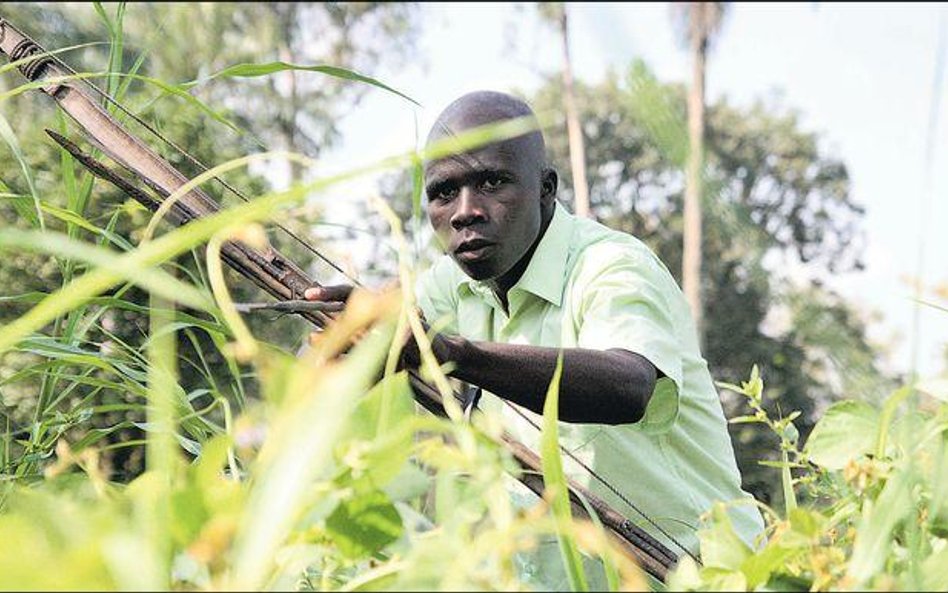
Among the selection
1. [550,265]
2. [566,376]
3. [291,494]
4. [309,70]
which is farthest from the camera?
[550,265]

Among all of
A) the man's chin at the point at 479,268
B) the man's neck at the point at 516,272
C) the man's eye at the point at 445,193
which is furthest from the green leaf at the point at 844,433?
the man's neck at the point at 516,272

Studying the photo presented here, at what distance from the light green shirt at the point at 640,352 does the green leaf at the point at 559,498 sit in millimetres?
1030

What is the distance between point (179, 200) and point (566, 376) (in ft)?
1.62

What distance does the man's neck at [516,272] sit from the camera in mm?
2016

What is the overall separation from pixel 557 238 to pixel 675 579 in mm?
1512

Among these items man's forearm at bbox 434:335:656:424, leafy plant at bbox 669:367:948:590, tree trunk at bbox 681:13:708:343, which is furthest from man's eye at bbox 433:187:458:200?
tree trunk at bbox 681:13:708:343

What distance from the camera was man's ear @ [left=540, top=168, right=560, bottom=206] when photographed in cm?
207

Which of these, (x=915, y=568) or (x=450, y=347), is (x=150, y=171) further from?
(x=915, y=568)

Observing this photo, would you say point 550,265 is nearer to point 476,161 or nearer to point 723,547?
point 476,161

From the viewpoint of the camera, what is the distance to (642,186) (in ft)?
87.2

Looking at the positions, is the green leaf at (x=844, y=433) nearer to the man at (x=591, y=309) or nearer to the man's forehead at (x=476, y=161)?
the man at (x=591, y=309)

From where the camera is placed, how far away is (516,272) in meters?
2.04

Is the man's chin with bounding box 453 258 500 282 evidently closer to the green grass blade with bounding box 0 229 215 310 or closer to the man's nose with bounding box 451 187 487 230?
the man's nose with bounding box 451 187 487 230

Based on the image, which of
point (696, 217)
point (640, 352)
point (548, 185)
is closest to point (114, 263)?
point (640, 352)
